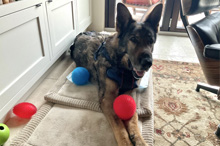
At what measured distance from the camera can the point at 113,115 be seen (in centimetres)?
141

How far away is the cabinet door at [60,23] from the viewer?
1989 mm

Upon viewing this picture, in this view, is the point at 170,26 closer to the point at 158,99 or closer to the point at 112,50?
the point at 158,99

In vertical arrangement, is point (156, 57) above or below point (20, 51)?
below

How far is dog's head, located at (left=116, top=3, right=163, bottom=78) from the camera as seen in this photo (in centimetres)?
132

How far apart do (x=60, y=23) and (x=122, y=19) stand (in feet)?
3.58

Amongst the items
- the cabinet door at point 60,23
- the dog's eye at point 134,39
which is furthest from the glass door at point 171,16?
the dog's eye at point 134,39

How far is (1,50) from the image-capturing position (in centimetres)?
131

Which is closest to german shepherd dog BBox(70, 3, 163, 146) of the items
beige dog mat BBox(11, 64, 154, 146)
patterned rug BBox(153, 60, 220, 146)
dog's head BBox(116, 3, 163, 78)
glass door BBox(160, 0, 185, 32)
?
dog's head BBox(116, 3, 163, 78)

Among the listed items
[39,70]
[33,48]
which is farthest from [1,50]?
[39,70]

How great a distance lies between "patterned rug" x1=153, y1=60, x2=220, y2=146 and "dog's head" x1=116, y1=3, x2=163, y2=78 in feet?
1.93

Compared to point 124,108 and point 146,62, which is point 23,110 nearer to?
point 124,108


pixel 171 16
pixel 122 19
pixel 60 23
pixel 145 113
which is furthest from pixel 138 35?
pixel 171 16

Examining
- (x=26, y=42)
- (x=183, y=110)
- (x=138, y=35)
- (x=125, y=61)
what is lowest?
(x=183, y=110)

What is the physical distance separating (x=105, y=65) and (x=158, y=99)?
712 millimetres
